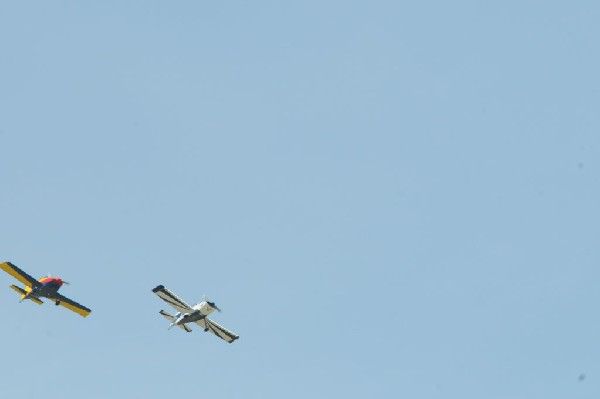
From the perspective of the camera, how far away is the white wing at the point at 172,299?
186 metres

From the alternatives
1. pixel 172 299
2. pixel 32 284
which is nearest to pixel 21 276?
pixel 32 284

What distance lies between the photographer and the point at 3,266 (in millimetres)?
184875

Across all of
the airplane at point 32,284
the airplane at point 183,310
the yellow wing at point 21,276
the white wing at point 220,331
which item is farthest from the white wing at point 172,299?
Answer: the yellow wing at point 21,276

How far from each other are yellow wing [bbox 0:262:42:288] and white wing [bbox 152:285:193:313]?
19259mm

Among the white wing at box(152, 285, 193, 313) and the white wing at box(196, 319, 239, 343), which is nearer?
the white wing at box(152, 285, 193, 313)

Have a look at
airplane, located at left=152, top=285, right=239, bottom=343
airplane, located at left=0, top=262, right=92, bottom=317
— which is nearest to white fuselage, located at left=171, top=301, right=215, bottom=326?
airplane, located at left=152, top=285, right=239, bottom=343

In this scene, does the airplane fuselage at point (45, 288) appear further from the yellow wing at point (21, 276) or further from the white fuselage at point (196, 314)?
the white fuselage at point (196, 314)

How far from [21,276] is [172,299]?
80.5 feet

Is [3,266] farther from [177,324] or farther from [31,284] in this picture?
[177,324]

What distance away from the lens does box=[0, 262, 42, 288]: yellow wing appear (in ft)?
602

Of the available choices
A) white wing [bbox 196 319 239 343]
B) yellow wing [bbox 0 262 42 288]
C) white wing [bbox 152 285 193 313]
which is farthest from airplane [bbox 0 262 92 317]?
white wing [bbox 196 319 239 343]

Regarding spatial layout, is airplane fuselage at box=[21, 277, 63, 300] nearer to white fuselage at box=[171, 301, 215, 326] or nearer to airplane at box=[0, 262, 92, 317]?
airplane at box=[0, 262, 92, 317]

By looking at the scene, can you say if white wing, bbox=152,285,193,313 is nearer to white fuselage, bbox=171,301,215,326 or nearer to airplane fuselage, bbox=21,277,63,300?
white fuselage, bbox=171,301,215,326

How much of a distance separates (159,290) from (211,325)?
1325 centimetres
